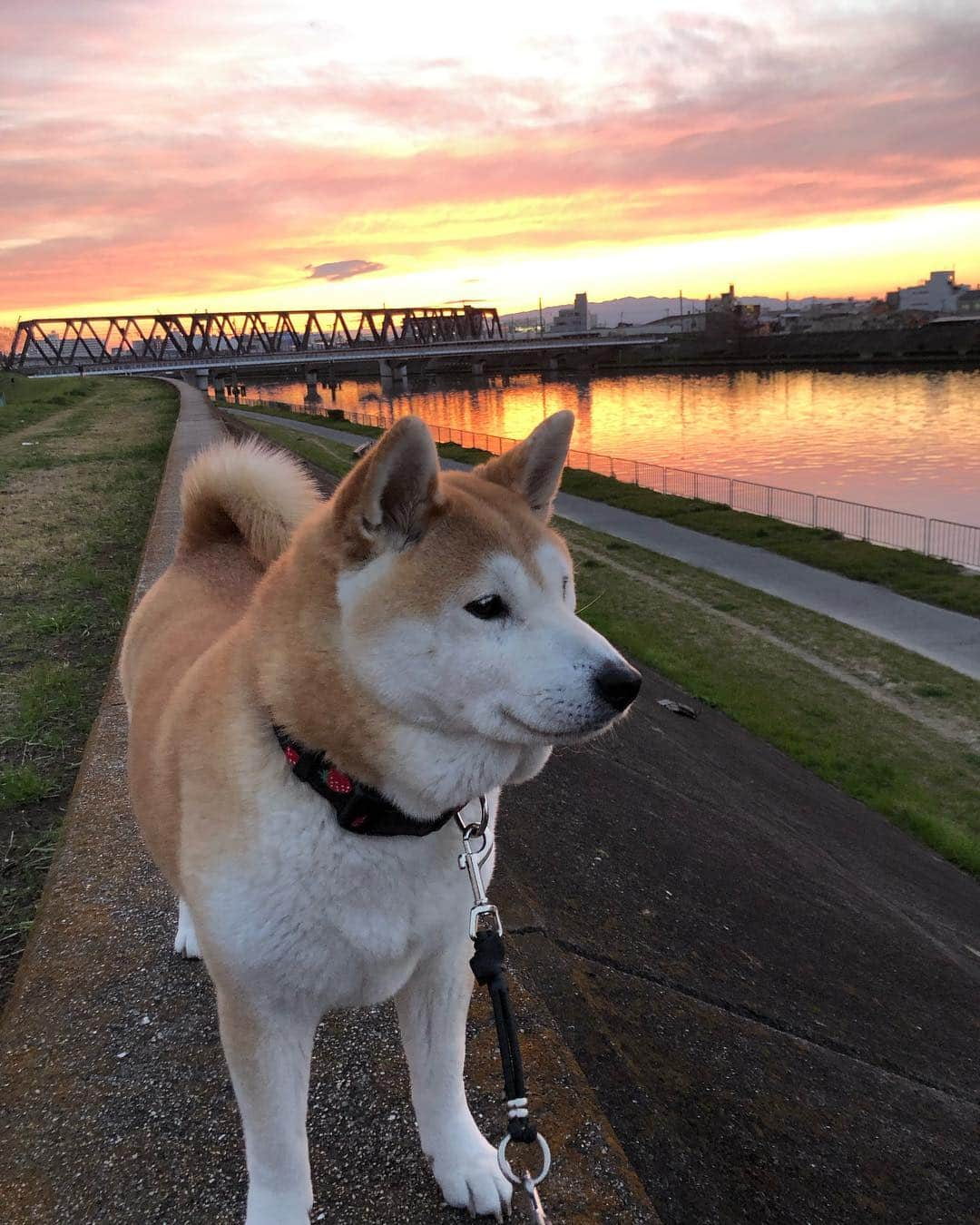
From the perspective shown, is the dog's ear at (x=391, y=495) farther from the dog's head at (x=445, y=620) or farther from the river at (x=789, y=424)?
the river at (x=789, y=424)

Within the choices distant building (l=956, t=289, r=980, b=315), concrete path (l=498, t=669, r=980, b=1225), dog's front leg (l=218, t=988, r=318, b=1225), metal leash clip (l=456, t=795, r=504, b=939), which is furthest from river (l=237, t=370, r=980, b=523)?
distant building (l=956, t=289, r=980, b=315)

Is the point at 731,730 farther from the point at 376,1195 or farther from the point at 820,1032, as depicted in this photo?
the point at 376,1195

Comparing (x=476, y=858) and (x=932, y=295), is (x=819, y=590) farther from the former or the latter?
(x=932, y=295)

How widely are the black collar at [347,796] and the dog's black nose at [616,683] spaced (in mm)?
543

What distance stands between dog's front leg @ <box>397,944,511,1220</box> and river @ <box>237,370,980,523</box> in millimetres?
11290

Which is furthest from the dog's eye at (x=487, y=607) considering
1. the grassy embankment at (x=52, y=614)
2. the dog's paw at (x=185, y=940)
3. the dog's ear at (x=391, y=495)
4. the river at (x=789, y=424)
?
the river at (x=789, y=424)

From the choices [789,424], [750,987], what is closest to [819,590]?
[750,987]

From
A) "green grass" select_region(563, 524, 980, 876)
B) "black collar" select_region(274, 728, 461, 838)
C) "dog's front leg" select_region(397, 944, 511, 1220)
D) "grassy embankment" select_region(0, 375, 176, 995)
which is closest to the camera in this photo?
"black collar" select_region(274, 728, 461, 838)

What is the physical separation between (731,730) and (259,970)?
9956 millimetres

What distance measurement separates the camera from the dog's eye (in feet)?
6.25

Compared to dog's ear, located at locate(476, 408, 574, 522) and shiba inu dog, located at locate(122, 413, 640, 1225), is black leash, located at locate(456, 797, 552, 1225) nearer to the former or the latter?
shiba inu dog, located at locate(122, 413, 640, 1225)

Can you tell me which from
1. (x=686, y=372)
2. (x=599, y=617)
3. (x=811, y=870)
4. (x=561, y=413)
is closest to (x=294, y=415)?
(x=599, y=617)

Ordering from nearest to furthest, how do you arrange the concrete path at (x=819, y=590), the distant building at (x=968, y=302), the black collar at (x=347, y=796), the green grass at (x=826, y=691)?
the black collar at (x=347, y=796) < the green grass at (x=826, y=691) < the concrete path at (x=819, y=590) < the distant building at (x=968, y=302)

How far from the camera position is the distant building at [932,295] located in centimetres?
18025
